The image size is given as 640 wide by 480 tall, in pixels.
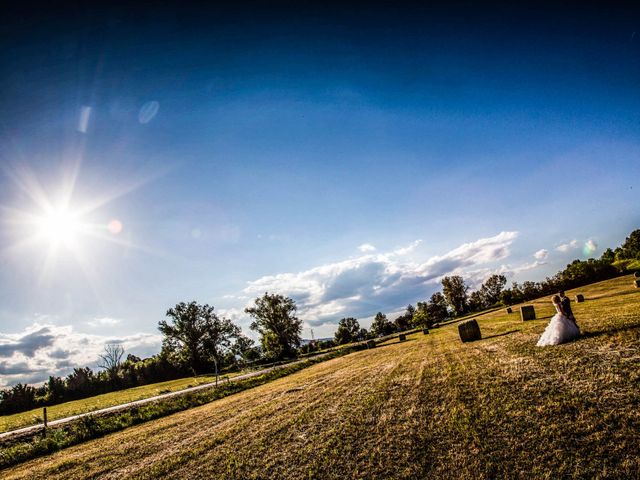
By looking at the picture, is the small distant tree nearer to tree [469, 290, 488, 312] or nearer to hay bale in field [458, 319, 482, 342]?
tree [469, 290, 488, 312]

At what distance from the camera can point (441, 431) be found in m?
7.04

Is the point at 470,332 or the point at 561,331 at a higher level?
the point at 561,331

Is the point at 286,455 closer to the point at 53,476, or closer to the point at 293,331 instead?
the point at 53,476

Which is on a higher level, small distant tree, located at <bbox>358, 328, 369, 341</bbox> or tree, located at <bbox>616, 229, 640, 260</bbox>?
tree, located at <bbox>616, 229, 640, 260</bbox>

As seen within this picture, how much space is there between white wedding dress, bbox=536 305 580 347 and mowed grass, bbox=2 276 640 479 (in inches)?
27.4

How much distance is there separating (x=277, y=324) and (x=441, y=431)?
285ft

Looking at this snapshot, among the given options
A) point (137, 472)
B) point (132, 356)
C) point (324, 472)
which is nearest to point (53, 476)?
point (137, 472)

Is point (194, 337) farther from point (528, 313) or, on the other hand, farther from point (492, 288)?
point (492, 288)

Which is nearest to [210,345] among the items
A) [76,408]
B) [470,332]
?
[76,408]

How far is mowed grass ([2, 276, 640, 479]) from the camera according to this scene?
5.47 meters

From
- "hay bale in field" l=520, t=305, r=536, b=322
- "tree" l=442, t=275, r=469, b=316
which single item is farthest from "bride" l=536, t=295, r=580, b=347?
"tree" l=442, t=275, r=469, b=316

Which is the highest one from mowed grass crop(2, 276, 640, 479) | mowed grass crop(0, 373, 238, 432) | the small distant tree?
mowed grass crop(2, 276, 640, 479)

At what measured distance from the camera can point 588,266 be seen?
70.9 metres

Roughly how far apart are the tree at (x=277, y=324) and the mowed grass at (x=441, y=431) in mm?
74226
